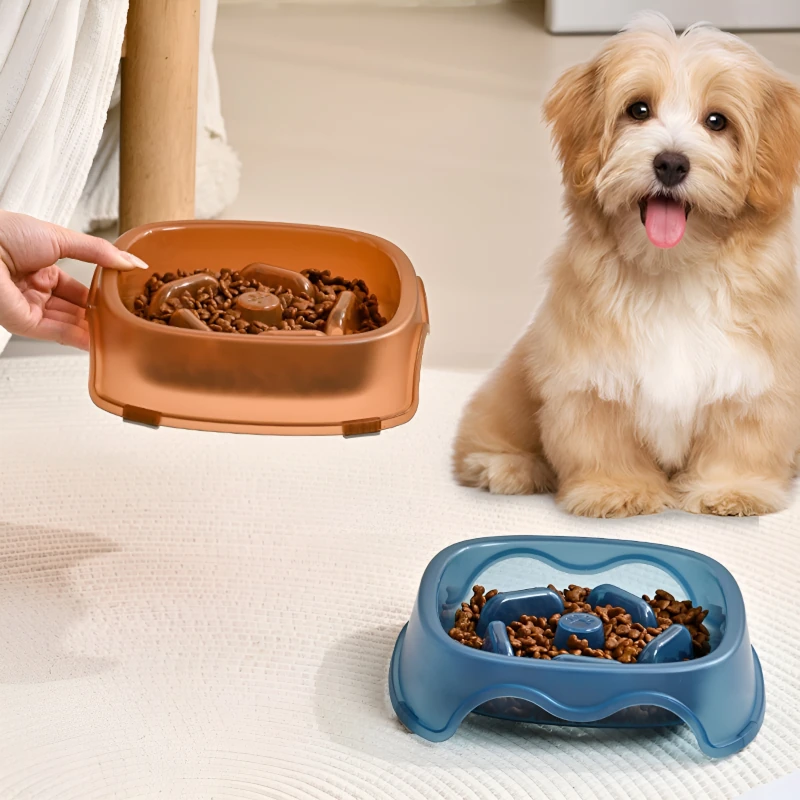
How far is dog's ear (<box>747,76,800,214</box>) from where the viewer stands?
136 cm

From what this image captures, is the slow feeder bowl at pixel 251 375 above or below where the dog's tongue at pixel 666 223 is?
below

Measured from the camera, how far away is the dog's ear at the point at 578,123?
139 centimetres

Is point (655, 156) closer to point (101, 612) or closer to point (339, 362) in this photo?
point (339, 362)

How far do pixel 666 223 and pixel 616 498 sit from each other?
0.36m

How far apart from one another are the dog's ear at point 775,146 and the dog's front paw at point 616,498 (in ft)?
1.25

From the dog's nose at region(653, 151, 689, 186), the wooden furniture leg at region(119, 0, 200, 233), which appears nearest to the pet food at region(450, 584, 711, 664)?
the dog's nose at region(653, 151, 689, 186)

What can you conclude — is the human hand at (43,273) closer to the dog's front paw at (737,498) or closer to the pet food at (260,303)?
the pet food at (260,303)

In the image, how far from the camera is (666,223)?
4.45 feet

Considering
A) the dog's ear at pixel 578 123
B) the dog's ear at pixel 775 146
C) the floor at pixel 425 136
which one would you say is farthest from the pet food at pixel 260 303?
the floor at pixel 425 136

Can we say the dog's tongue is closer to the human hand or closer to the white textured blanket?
the white textured blanket

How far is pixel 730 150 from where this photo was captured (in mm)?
1340

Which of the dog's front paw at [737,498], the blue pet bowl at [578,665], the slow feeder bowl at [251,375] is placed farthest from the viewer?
the dog's front paw at [737,498]

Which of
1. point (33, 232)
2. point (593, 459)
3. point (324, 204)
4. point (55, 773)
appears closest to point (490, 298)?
point (324, 204)

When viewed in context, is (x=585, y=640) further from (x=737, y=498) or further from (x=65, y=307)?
(x=65, y=307)
